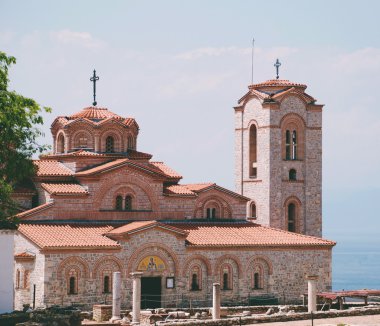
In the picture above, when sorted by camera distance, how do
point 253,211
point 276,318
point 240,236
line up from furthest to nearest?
point 253,211, point 240,236, point 276,318

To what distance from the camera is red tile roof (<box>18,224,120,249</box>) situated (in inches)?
1722

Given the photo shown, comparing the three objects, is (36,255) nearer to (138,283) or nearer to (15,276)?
Answer: (15,276)

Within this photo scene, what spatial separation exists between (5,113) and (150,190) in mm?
11124

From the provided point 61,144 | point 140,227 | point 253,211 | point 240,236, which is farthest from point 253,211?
point 61,144

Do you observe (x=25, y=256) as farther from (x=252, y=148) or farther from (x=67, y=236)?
(x=252, y=148)

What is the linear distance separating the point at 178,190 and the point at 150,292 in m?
6.55

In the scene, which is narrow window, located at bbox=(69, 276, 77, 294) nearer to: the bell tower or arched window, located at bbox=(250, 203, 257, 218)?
the bell tower

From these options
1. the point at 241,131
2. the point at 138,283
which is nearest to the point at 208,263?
the point at 138,283

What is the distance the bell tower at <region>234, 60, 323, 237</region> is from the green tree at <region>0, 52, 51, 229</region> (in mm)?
15532

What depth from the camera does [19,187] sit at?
160 feet

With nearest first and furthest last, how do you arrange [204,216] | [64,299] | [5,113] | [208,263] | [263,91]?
1. [5,113]
2. [64,299]
3. [208,263]
4. [204,216]
5. [263,91]

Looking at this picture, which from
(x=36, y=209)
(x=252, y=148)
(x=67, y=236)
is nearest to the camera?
(x=67, y=236)

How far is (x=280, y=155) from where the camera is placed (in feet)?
178

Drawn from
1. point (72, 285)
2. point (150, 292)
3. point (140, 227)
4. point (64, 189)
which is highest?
point (64, 189)
